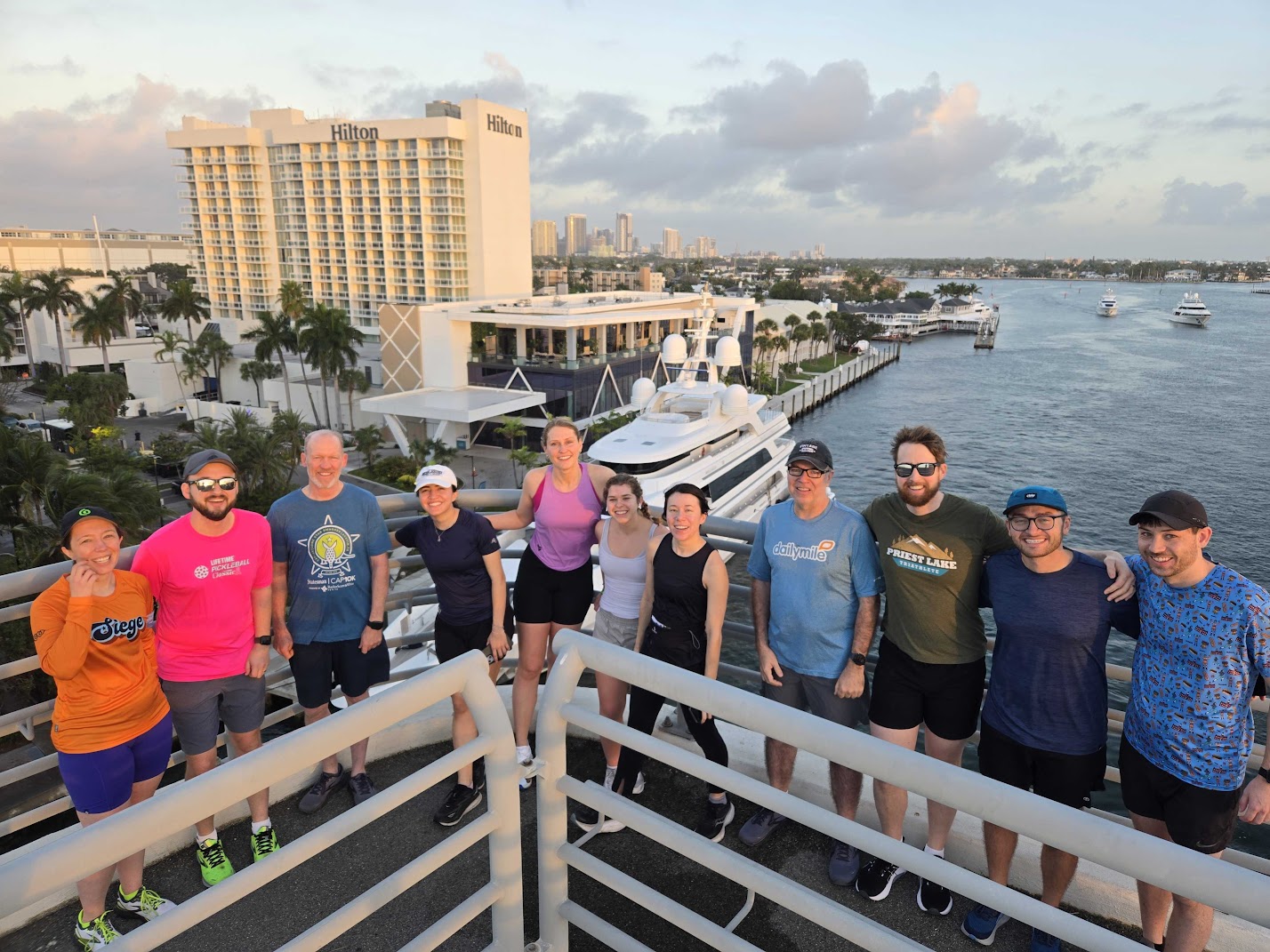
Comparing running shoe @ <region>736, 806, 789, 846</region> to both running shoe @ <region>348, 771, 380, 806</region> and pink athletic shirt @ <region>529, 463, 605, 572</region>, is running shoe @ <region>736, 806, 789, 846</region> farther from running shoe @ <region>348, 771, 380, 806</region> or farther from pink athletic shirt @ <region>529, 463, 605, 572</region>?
running shoe @ <region>348, 771, 380, 806</region>

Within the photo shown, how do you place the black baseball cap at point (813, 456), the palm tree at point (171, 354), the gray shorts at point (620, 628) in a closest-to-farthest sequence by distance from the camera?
the black baseball cap at point (813, 456) → the gray shorts at point (620, 628) → the palm tree at point (171, 354)

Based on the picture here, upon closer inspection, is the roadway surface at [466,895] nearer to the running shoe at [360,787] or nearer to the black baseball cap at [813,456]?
the running shoe at [360,787]

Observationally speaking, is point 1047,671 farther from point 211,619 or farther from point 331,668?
point 211,619

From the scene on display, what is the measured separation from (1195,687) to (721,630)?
176cm

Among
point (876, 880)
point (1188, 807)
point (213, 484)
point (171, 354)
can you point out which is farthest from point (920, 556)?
point (171, 354)

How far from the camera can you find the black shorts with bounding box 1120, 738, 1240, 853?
8.51 feet

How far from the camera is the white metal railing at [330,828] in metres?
1.34

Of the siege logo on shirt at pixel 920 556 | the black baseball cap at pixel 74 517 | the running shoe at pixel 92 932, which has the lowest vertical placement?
the running shoe at pixel 92 932

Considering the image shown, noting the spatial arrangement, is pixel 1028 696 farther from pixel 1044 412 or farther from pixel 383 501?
pixel 1044 412

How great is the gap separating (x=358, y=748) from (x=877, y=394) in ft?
229

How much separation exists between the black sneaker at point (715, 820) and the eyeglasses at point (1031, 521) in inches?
71.3

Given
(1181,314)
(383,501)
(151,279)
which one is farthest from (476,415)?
(1181,314)

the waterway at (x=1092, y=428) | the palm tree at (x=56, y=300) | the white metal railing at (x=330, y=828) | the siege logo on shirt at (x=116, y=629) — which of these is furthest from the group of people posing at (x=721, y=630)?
Result: the palm tree at (x=56, y=300)

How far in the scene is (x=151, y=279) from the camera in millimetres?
117688
